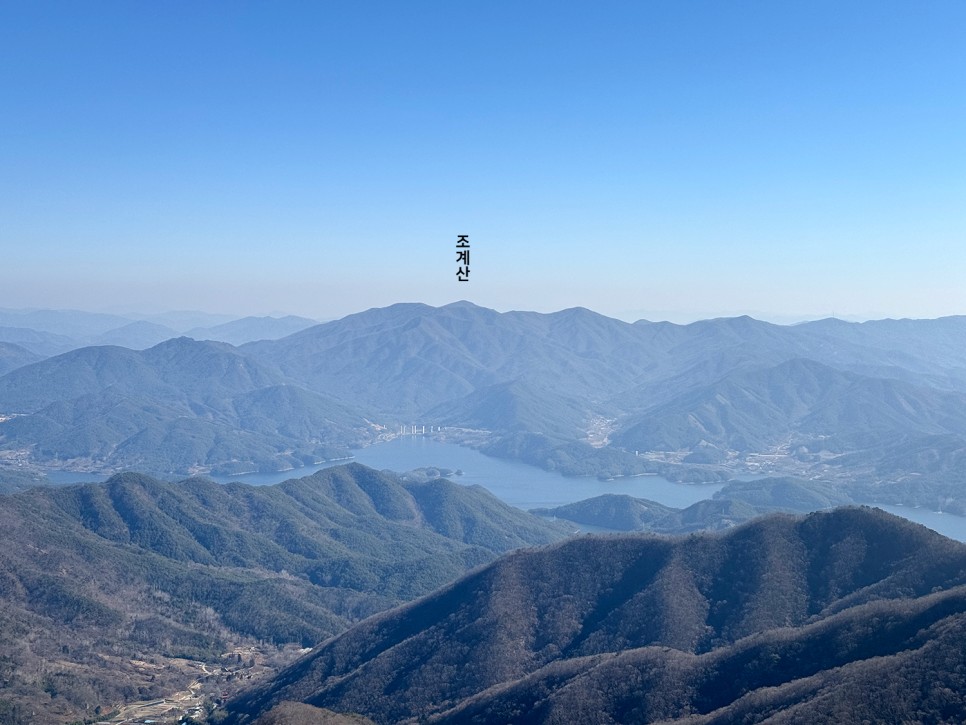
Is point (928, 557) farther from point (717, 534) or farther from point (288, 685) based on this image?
point (288, 685)

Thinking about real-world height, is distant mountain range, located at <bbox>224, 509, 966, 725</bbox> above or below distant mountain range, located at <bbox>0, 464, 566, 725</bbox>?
above

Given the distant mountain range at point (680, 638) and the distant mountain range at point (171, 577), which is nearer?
the distant mountain range at point (680, 638)

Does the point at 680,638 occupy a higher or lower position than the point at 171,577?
higher

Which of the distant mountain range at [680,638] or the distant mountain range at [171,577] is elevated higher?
the distant mountain range at [680,638]

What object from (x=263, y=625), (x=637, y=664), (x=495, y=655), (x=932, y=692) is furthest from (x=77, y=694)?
(x=932, y=692)
